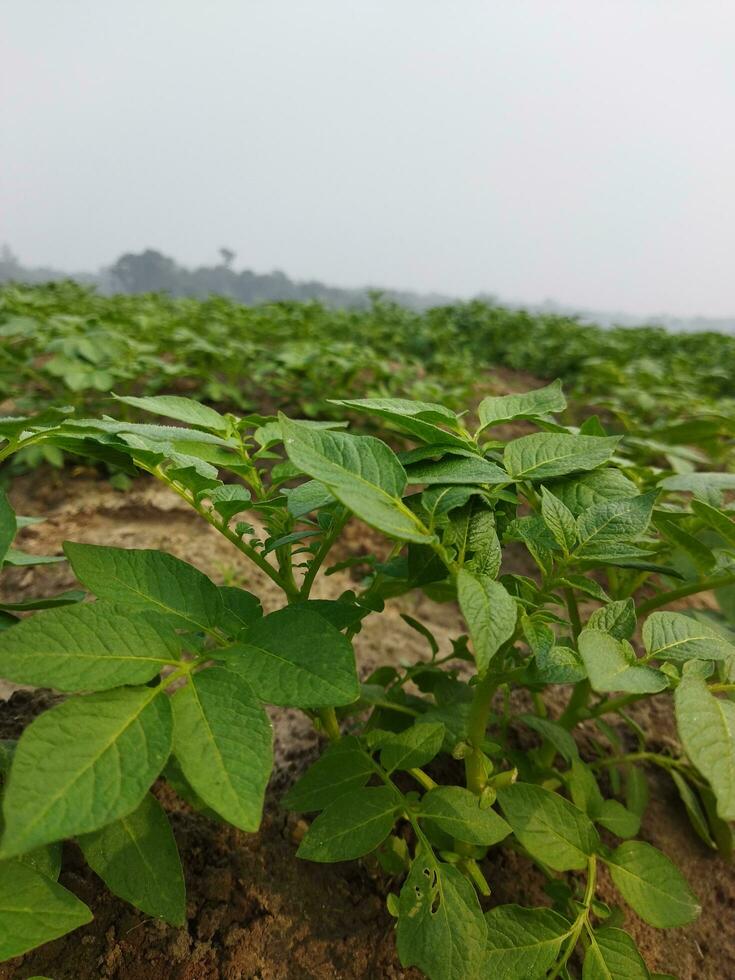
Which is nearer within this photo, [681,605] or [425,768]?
[425,768]

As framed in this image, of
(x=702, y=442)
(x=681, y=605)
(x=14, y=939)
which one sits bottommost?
(x=681, y=605)

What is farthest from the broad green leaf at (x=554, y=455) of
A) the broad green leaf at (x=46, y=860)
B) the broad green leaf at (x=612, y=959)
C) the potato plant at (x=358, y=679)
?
the broad green leaf at (x=46, y=860)

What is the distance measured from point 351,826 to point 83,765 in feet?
1.27

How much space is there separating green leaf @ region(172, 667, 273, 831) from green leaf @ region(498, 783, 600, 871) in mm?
390

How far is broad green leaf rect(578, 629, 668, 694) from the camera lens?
21.9 inches

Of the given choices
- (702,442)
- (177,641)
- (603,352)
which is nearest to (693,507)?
(177,641)

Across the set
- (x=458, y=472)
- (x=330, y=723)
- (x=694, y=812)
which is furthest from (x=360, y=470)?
(x=694, y=812)

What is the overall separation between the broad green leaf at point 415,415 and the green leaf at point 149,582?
272 millimetres

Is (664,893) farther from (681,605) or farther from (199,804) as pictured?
(681,605)

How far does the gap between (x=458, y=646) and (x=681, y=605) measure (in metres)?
1.33

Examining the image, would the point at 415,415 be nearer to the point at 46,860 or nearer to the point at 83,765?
the point at 83,765

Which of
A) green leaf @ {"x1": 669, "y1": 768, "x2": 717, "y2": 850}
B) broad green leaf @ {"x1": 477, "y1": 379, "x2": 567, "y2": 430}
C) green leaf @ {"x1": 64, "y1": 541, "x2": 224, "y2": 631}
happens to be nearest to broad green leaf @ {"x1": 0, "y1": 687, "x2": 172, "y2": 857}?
green leaf @ {"x1": 64, "y1": 541, "x2": 224, "y2": 631}

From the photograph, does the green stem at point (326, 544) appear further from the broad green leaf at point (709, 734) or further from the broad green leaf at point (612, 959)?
the broad green leaf at point (612, 959)

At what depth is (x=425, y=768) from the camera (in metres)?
1.11
